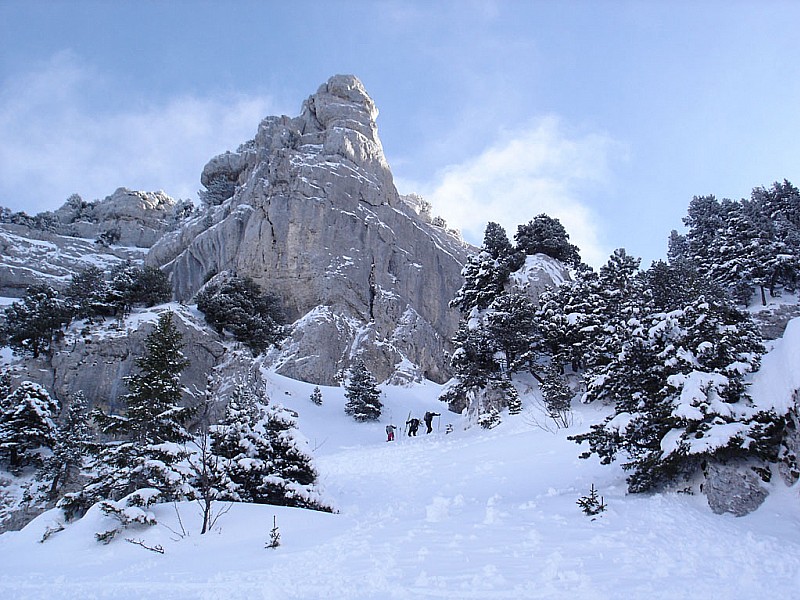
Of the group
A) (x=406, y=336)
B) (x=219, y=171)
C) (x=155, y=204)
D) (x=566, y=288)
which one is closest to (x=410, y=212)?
(x=406, y=336)

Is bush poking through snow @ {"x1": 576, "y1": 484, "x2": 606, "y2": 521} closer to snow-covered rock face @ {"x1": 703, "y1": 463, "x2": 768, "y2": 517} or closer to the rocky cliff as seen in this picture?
snow-covered rock face @ {"x1": 703, "y1": 463, "x2": 768, "y2": 517}

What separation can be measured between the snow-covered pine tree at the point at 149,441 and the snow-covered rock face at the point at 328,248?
26.9 metres

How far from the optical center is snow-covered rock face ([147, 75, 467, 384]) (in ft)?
150

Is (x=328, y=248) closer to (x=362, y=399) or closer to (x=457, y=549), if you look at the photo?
(x=362, y=399)

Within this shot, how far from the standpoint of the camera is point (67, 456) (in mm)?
17234

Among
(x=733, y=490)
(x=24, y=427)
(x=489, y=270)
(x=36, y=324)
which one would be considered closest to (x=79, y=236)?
(x=36, y=324)

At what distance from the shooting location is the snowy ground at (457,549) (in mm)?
5145

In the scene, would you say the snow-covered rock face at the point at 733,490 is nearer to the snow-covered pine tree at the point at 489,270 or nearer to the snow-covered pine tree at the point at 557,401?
the snow-covered pine tree at the point at 557,401

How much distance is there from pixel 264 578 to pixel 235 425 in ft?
21.5

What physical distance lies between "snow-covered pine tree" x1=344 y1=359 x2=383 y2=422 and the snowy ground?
16.3 m

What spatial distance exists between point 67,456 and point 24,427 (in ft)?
11.4

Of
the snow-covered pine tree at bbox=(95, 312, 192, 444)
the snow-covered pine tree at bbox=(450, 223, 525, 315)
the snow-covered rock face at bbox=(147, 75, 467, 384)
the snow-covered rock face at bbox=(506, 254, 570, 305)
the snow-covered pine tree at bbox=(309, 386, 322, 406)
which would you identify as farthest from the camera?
the snow-covered rock face at bbox=(147, 75, 467, 384)

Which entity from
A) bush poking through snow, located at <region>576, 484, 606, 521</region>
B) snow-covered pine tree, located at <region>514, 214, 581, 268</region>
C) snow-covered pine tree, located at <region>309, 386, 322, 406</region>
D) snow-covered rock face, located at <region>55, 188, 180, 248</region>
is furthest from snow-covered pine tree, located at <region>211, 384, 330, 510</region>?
snow-covered rock face, located at <region>55, 188, 180, 248</region>

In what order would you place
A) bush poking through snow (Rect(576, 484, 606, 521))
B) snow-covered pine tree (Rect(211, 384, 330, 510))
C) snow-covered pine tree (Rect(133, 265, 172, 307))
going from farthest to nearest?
1. snow-covered pine tree (Rect(133, 265, 172, 307))
2. snow-covered pine tree (Rect(211, 384, 330, 510))
3. bush poking through snow (Rect(576, 484, 606, 521))
